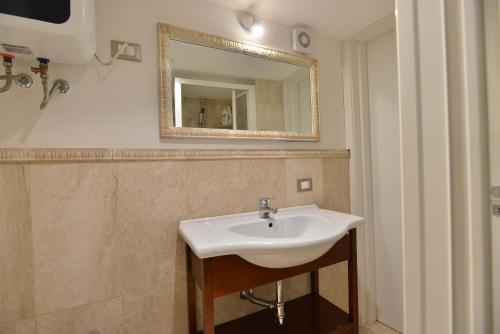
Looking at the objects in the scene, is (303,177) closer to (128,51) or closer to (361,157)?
(361,157)

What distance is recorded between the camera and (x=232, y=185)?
1297 millimetres

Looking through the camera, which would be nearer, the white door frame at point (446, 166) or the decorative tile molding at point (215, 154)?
the white door frame at point (446, 166)

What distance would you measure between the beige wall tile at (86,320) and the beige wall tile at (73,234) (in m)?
0.03

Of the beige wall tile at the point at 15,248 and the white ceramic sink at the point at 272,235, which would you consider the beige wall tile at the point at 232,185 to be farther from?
the beige wall tile at the point at 15,248

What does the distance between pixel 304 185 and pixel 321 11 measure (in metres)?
1.03

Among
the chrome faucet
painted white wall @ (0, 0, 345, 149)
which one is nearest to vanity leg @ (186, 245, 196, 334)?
the chrome faucet

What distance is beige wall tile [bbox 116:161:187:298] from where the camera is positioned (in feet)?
3.50

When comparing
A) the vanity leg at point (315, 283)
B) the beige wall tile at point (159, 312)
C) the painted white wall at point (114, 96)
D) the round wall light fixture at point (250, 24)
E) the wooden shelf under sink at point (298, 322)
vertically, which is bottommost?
the wooden shelf under sink at point (298, 322)

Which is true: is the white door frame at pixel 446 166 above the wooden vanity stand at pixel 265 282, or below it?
above

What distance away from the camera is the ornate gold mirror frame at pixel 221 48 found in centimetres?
115

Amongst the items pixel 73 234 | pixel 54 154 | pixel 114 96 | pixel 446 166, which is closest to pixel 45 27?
pixel 114 96

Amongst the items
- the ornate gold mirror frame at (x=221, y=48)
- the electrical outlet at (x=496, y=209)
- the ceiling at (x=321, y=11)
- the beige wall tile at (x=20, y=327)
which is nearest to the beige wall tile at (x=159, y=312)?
the beige wall tile at (x=20, y=327)

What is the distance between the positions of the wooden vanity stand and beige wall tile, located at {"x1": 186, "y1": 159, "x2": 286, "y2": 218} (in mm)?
248

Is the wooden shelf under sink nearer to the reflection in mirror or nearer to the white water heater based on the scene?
the reflection in mirror
